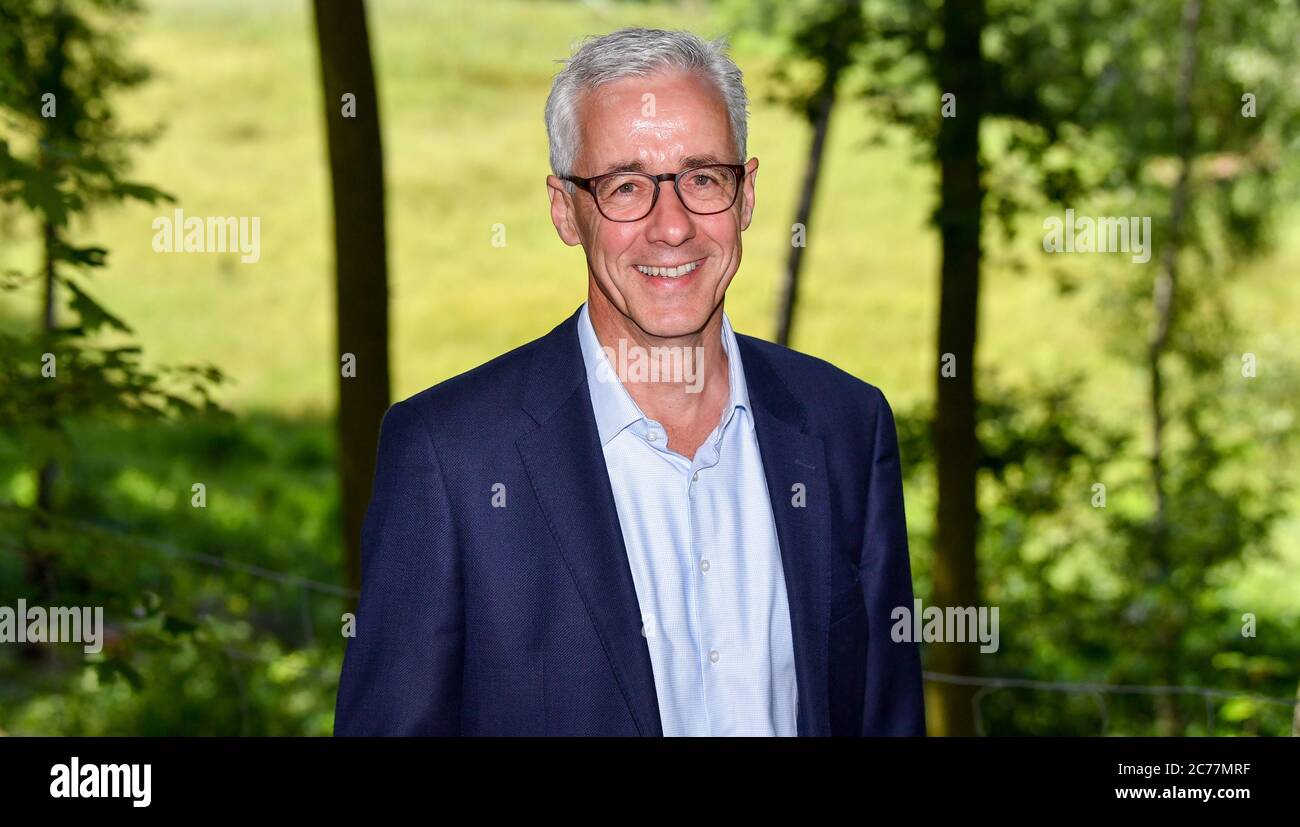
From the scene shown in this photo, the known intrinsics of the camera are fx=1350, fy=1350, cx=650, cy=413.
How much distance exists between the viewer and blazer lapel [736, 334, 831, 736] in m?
2.60

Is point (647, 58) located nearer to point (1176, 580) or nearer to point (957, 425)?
point (957, 425)

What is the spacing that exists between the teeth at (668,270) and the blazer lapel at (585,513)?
0.24m

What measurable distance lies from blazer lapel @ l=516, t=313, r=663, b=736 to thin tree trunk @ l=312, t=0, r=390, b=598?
3639mm

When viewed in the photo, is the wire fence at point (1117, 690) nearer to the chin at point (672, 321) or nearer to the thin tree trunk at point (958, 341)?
the thin tree trunk at point (958, 341)

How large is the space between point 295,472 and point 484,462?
69.5 feet

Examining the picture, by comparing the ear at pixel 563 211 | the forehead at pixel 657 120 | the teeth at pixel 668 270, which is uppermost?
the forehead at pixel 657 120

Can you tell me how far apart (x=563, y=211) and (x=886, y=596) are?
1035 millimetres

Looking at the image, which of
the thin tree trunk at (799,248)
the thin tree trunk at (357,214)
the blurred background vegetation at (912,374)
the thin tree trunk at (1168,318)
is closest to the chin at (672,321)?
the blurred background vegetation at (912,374)

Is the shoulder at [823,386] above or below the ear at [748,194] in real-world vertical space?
below

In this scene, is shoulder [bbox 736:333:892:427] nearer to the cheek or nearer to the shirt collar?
the shirt collar

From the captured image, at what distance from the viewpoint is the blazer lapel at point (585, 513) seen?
2449 millimetres

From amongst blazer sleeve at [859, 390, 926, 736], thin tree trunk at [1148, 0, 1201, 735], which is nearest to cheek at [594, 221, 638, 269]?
blazer sleeve at [859, 390, 926, 736]

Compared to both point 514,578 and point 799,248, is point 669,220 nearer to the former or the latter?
point 514,578
